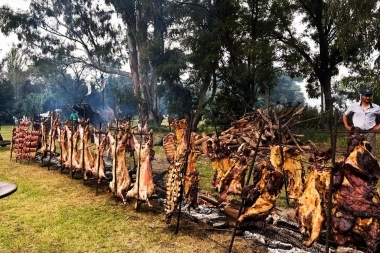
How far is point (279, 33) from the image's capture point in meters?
21.6

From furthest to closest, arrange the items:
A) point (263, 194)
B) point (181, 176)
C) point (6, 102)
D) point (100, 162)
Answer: point (6, 102) < point (100, 162) < point (181, 176) < point (263, 194)

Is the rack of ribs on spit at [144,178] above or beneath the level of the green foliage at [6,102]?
beneath

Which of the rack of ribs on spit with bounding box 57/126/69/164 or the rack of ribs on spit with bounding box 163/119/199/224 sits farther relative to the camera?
the rack of ribs on spit with bounding box 57/126/69/164

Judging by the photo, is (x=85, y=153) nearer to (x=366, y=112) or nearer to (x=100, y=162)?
(x=100, y=162)

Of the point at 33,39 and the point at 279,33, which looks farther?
the point at 33,39

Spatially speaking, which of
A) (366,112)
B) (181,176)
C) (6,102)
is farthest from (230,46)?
(6,102)

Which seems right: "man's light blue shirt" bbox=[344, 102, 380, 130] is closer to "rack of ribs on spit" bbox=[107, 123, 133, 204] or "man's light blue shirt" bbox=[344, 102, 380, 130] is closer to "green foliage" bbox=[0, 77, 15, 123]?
"rack of ribs on spit" bbox=[107, 123, 133, 204]

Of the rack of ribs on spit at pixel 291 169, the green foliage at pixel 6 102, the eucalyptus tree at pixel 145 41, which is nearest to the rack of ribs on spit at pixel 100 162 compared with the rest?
the rack of ribs on spit at pixel 291 169

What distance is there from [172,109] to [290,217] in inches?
824

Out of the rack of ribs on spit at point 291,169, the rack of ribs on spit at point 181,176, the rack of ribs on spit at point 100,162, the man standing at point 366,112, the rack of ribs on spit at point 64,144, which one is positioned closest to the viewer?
the rack of ribs on spit at point 181,176

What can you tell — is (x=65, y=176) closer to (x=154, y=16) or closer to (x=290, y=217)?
(x=290, y=217)

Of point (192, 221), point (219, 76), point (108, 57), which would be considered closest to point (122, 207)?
point (192, 221)

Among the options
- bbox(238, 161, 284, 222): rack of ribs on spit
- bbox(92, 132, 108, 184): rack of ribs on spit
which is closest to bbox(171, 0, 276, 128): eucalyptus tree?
bbox(92, 132, 108, 184): rack of ribs on spit

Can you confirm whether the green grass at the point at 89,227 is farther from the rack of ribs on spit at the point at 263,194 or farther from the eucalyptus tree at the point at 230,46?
the eucalyptus tree at the point at 230,46
